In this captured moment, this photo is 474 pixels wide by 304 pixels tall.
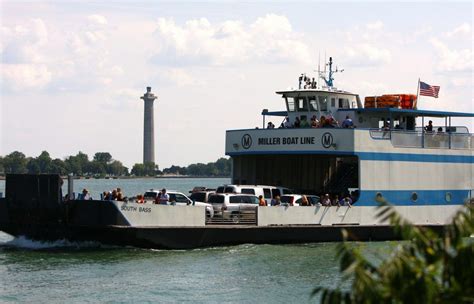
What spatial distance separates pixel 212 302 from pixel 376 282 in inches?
433

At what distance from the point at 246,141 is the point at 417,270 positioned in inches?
895

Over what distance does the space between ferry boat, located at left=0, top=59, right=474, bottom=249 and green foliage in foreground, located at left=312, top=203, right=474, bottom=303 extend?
1691 centimetres

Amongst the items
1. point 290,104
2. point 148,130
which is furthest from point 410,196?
point 148,130

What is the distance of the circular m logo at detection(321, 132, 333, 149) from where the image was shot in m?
27.5

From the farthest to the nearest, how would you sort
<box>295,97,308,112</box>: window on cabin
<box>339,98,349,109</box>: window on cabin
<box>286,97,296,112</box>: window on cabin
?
1. <box>286,97,296,112</box>: window on cabin
2. <box>339,98,349,109</box>: window on cabin
3. <box>295,97,308,112</box>: window on cabin

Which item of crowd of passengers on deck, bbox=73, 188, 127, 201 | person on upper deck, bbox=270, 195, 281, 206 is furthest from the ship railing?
crowd of passengers on deck, bbox=73, 188, 127, 201

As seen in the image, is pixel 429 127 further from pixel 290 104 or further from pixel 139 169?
pixel 139 169

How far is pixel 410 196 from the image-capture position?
1134 inches

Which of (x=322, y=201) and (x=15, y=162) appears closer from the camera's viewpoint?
(x=322, y=201)

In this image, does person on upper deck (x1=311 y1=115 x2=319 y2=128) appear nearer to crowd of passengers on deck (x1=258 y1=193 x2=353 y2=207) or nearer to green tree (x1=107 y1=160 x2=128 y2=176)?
crowd of passengers on deck (x1=258 y1=193 x2=353 y2=207)

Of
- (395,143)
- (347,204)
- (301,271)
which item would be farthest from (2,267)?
(395,143)

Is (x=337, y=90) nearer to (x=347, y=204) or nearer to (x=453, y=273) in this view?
(x=347, y=204)

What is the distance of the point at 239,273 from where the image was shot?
69.0ft

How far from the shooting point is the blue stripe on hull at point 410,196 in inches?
1097
